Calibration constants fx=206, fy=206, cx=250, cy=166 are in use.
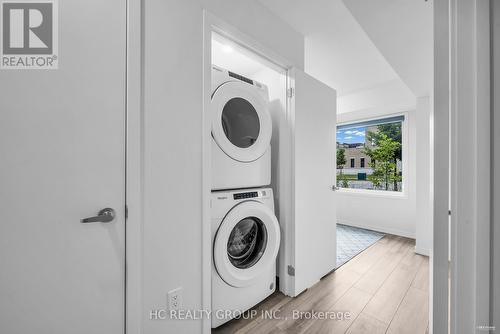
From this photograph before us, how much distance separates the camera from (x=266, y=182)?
5.62 feet

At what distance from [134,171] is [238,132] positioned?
0.84 meters

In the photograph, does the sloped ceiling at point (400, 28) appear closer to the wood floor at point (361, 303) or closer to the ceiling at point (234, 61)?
the ceiling at point (234, 61)

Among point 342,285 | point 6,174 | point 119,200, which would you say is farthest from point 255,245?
point 6,174

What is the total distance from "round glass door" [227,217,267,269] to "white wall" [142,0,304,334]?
452 mm

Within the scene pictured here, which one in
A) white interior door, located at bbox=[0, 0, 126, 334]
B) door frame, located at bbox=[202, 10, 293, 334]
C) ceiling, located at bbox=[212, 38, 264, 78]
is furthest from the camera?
ceiling, located at bbox=[212, 38, 264, 78]

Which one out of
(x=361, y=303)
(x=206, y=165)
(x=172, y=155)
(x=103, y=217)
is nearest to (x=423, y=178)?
(x=361, y=303)

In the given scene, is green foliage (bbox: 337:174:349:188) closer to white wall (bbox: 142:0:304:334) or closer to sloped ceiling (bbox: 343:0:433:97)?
sloped ceiling (bbox: 343:0:433:97)

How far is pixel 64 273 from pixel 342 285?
2.05 m

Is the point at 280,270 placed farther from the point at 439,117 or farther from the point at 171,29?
the point at 171,29

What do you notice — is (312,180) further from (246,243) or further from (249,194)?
(246,243)

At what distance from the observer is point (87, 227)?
0.85 m

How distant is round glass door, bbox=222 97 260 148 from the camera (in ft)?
5.16
